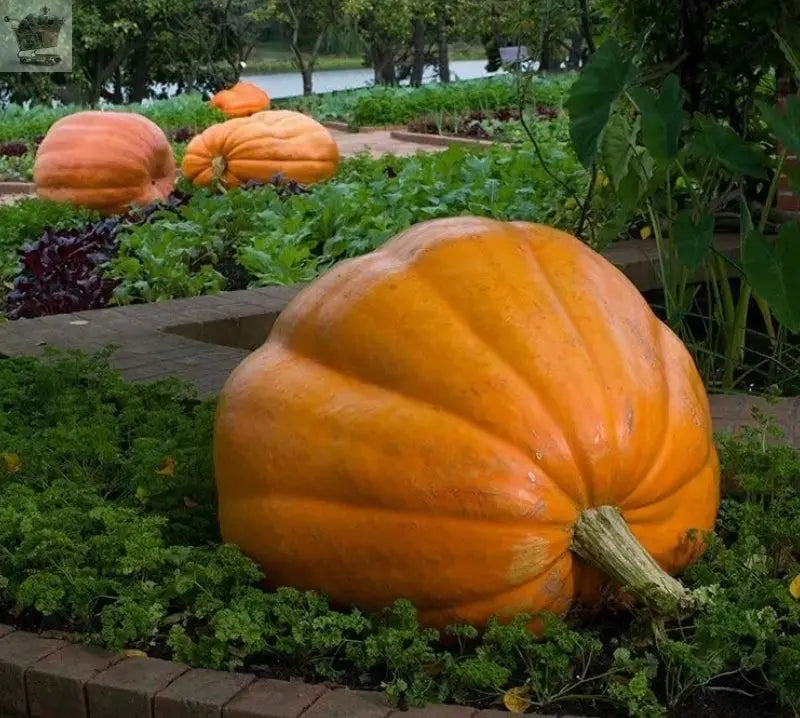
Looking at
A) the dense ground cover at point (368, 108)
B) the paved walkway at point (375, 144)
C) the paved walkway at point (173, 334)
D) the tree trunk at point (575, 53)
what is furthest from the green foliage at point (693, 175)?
the tree trunk at point (575, 53)

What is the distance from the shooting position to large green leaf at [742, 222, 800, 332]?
2.81 m

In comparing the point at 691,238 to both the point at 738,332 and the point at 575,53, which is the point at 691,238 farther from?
the point at 575,53

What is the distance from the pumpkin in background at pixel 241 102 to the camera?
20.3 m

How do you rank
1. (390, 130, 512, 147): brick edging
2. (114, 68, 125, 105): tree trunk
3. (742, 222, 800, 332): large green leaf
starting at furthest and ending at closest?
1. (114, 68, 125, 105): tree trunk
2. (390, 130, 512, 147): brick edging
3. (742, 222, 800, 332): large green leaf

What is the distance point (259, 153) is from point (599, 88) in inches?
251

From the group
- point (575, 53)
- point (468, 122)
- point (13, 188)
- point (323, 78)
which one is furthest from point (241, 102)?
point (323, 78)

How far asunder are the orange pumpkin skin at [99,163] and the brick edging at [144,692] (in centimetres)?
654

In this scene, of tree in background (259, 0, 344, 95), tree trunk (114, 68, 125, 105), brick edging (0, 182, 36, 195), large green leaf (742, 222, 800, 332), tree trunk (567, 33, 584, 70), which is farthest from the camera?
tree trunk (114, 68, 125, 105)

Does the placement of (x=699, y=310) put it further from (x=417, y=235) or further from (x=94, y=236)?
(x=94, y=236)

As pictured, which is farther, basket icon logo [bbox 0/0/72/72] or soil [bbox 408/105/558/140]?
basket icon logo [bbox 0/0/72/72]

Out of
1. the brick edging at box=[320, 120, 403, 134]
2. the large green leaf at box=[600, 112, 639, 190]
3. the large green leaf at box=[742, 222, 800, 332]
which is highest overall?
the large green leaf at box=[600, 112, 639, 190]

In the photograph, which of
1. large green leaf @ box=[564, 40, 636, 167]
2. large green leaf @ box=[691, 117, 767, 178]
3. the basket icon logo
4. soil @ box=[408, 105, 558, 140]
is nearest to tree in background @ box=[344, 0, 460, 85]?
the basket icon logo

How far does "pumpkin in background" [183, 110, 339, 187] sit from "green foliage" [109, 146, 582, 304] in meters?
1.34

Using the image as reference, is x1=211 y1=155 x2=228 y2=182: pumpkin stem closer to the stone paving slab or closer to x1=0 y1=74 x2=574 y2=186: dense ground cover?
the stone paving slab
